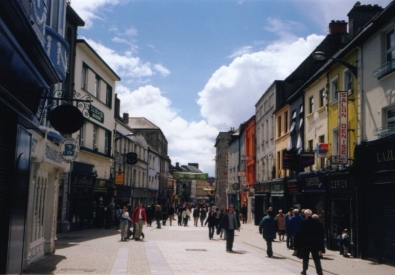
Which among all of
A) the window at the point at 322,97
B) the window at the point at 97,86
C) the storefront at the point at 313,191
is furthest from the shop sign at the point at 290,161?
the window at the point at 97,86

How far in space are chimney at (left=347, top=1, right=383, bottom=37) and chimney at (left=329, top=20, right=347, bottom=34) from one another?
23.0 feet

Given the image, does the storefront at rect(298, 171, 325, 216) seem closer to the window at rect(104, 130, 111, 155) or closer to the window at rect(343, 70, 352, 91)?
the window at rect(343, 70, 352, 91)

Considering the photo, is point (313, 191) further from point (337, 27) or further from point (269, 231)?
point (337, 27)

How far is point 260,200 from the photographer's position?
4088 centimetres

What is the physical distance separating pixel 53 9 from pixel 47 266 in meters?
7.11

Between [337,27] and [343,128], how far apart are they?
14732 mm

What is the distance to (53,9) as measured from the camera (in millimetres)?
14000

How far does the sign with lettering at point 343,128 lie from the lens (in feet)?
58.6

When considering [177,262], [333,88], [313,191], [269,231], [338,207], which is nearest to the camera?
[177,262]

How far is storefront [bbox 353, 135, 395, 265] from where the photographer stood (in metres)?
15.1

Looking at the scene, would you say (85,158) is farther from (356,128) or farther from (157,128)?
(157,128)

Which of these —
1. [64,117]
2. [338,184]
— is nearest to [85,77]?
[338,184]

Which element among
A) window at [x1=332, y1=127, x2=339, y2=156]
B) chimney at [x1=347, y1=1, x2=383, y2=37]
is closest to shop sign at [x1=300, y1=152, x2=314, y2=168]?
window at [x1=332, y1=127, x2=339, y2=156]

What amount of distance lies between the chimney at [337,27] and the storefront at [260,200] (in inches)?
483
